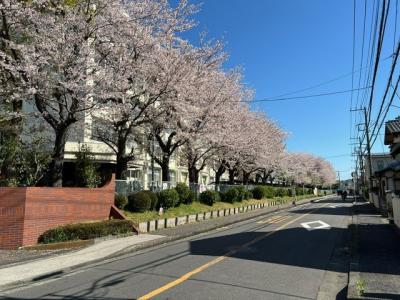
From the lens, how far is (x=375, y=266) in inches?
395

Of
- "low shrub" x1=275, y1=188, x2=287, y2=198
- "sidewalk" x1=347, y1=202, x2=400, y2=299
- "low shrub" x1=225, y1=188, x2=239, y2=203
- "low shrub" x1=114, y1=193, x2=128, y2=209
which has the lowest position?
"sidewalk" x1=347, y1=202, x2=400, y2=299

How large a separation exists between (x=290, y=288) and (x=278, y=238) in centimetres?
796

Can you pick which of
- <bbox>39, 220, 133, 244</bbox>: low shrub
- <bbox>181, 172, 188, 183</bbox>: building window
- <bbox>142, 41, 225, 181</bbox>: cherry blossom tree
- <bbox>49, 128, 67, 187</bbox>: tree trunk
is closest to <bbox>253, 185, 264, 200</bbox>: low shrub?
<bbox>181, 172, 188, 183</bbox>: building window

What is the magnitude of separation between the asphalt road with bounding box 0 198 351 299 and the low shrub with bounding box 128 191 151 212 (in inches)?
223

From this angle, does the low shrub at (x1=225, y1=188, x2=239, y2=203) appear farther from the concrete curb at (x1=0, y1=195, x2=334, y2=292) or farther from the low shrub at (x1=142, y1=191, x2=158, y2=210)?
the low shrub at (x1=142, y1=191, x2=158, y2=210)

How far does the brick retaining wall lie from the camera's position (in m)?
14.5

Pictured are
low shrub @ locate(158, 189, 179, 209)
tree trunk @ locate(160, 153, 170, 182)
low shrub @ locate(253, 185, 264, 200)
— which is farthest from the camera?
low shrub @ locate(253, 185, 264, 200)

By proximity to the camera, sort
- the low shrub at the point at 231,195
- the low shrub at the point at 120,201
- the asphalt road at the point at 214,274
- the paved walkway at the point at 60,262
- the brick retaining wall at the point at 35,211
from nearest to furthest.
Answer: the asphalt road at the point at 214,274, the paved walkway at the point at 60,262, the brick retaining wall at the point at 35,211, the low shrub at the point at 120,201, the low shrub at the point at 231,195

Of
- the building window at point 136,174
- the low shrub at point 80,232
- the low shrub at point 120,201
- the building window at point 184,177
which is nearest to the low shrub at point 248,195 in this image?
the building window at point 184,177

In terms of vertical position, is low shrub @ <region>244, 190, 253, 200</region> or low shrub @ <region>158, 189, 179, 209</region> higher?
low shrub @ <region>244, 190, 253, 200</region>

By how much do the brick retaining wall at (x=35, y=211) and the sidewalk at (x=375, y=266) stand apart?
33.6 ft

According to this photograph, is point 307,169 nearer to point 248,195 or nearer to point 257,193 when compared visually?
point 257,193

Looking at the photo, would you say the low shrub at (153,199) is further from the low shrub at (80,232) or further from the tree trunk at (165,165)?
the tree trunk at (165,165)

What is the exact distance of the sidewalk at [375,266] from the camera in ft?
24.6
